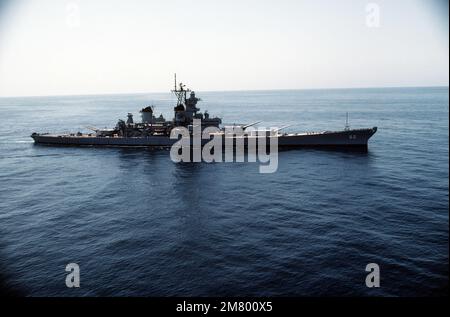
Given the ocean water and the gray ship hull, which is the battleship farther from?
the ocean water

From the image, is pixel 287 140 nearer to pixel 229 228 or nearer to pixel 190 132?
pixel 190 132

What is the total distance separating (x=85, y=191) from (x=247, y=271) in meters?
32.7

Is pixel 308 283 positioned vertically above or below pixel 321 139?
below

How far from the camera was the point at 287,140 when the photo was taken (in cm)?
8025

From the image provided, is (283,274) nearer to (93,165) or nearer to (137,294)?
(137,294)

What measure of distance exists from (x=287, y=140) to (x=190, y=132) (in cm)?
2447

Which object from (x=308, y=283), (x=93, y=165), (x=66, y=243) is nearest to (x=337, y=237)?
(x=308, y=283)

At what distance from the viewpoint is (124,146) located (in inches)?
3484

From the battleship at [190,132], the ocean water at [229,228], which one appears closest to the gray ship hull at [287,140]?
the battleship at [190,132]

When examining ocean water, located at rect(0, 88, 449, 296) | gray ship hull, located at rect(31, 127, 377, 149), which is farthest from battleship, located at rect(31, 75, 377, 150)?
ocean water, located at rect(0, 88, 449, 296)

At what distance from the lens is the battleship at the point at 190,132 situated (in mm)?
78812

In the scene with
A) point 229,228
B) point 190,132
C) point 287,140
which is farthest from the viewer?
point 190,132

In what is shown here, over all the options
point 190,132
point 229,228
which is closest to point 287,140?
point 190,132

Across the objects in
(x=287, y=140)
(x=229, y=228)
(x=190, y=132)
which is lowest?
(x=229, y=228)
